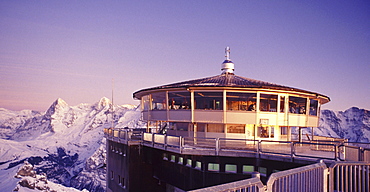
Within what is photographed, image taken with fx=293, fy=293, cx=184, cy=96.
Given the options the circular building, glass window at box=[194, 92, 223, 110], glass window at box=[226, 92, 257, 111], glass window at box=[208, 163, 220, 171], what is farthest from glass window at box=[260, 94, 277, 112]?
glass window at box=[208, 163, 220, 171]

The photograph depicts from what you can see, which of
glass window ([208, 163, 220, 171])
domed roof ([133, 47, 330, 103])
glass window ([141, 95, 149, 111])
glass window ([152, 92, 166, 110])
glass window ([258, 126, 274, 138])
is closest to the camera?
glass window ([208, 163, 220, 171])

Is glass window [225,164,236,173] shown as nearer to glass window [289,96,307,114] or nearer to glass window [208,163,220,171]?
glass window [208,163,220,171]

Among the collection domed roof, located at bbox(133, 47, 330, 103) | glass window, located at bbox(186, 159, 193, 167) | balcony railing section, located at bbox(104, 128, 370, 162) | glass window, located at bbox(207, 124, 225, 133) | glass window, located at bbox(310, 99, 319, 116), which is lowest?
glass window, located at bbox(186, 159, 193, 167)

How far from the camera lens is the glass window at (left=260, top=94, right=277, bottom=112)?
22797mm

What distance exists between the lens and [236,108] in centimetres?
2280

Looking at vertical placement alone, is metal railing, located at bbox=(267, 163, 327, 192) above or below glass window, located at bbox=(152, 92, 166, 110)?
below

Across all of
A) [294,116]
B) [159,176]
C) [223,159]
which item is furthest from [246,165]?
[159,176]

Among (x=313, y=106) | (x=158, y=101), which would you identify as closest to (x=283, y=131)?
(x=313, y=106)

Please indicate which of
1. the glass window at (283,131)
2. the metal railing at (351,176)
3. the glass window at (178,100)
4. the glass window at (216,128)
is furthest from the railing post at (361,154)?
the glass window at (283,131)

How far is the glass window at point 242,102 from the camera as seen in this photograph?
2264 centimetres

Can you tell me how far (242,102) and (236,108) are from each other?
25.9 inches

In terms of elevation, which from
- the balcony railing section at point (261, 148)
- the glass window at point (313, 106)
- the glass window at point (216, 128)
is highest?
the glass window at point (313, 106)

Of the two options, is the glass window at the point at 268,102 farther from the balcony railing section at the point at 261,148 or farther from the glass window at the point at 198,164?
the glass window at the point at 198,164

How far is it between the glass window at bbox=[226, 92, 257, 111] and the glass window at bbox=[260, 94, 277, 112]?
0.65 meters
